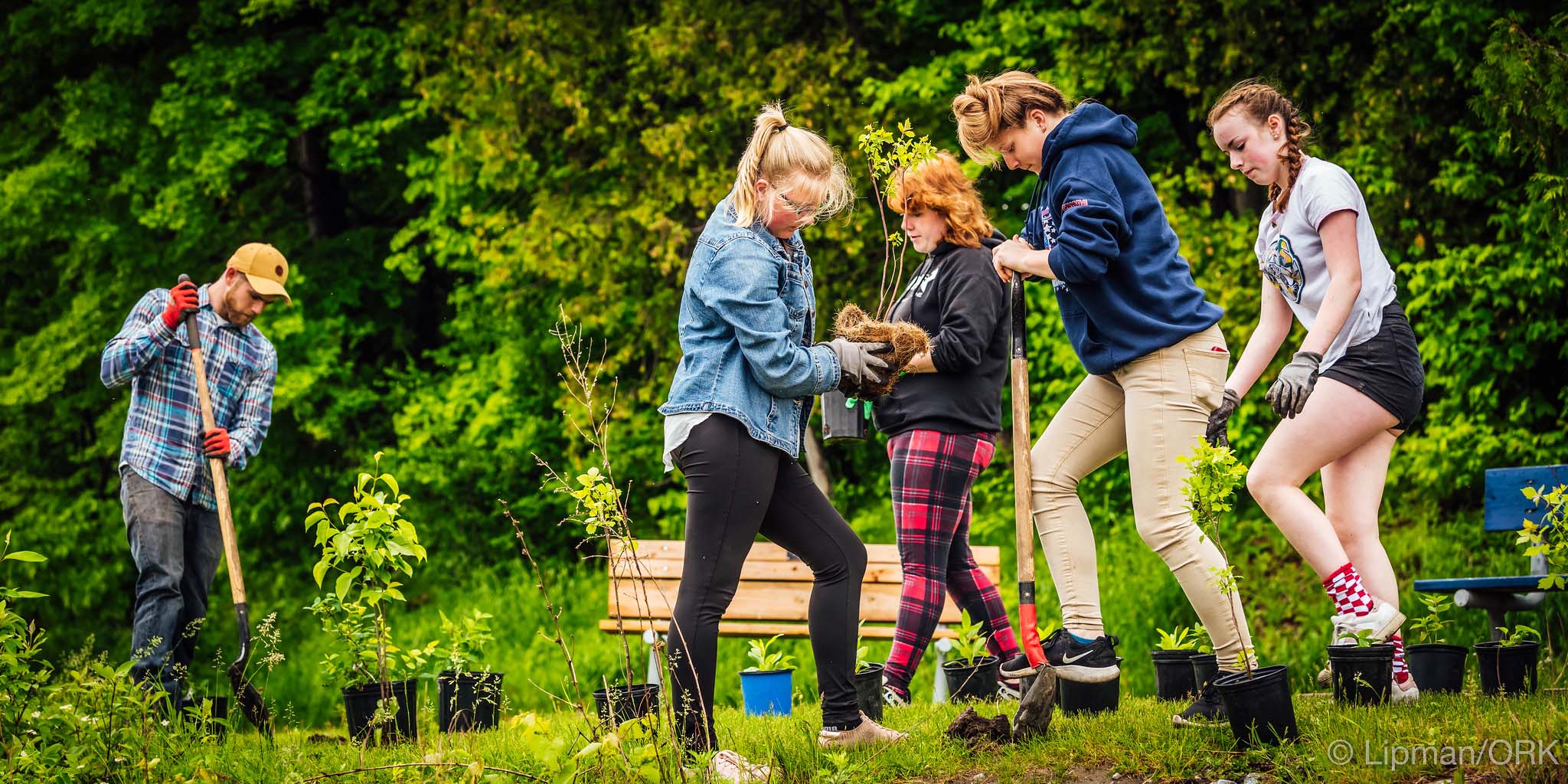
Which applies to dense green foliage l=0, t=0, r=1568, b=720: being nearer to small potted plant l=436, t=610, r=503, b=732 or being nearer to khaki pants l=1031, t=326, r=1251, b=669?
small potted plant l=436, t=610, r=503, b=732

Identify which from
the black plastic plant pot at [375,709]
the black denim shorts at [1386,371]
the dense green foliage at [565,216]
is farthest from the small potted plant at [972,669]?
the dense green foliage at [565,216]

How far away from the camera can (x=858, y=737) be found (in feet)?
12.6

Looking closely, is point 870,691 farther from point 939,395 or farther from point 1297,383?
point 1297,383

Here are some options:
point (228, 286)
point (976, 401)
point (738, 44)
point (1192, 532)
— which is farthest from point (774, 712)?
point (738, 44)

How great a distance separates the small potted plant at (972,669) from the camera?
16.7ft

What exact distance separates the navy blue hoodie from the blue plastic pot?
208 centimetres

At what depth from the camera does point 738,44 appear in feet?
34.8

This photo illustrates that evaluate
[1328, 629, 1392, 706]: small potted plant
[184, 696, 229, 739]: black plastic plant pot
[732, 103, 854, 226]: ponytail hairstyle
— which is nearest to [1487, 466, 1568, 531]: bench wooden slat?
[1328, 629, 1392, 706]: small potted plant

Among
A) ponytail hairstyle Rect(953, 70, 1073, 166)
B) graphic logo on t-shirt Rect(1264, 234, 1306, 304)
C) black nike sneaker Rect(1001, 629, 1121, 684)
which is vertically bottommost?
black nike sneaker Rect(1001, 629, 1121, 684)

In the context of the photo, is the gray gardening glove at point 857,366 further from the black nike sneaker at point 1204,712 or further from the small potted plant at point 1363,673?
the small potted plant at point 1363,673

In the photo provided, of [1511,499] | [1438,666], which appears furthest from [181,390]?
[1511,499]

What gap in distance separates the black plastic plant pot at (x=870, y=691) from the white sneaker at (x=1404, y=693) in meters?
1.72

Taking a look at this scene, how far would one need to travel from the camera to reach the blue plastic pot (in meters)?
5.40

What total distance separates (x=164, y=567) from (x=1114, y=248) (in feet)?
13.4
